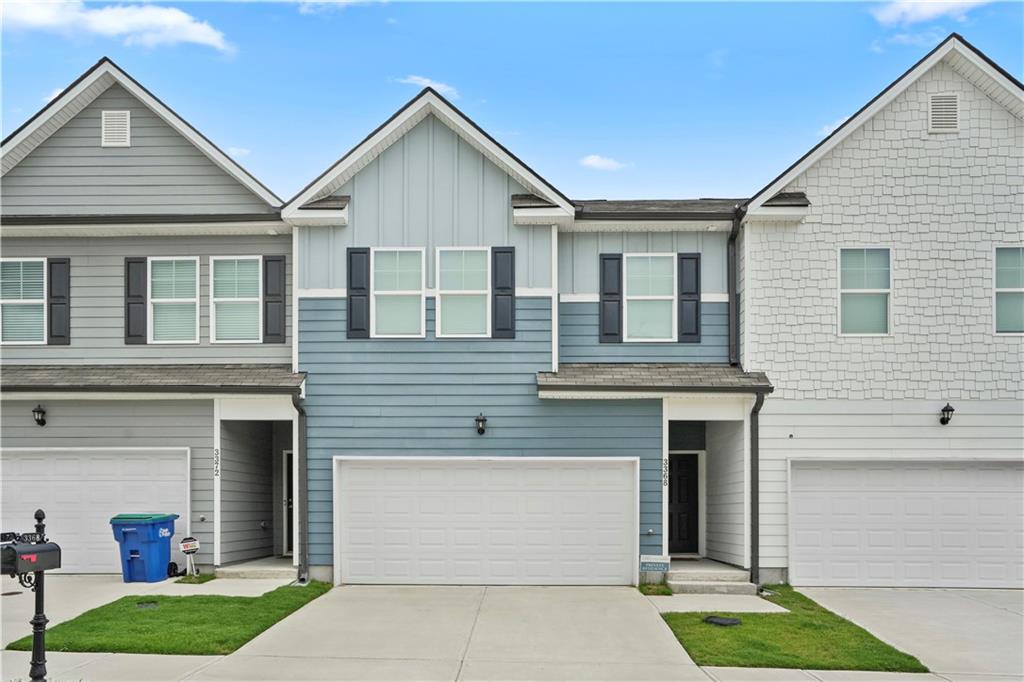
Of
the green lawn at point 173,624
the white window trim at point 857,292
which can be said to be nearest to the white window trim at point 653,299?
the white window trim at point 857,292

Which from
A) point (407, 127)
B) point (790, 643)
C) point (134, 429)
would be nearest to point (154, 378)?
point (134, 429)

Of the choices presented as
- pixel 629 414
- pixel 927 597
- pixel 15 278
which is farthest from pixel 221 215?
pixel 927 597

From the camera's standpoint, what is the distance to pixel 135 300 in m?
15.2

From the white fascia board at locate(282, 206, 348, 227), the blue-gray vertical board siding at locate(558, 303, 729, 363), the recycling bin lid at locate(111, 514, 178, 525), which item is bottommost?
the recycling bin lid at locate(111, 514, 178, 525)

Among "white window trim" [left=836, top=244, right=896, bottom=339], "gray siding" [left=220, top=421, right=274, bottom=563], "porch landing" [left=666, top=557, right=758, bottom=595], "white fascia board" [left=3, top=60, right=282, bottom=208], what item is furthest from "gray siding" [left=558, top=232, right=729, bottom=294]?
"gray siding" [left=220, top=421, right=274, bottom=563]

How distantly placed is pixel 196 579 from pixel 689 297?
27.7 feet

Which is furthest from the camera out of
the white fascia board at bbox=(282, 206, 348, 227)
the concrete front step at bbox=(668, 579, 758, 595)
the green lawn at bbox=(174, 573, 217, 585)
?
the white fascia board at bbox=(282, 206, 348, 227)

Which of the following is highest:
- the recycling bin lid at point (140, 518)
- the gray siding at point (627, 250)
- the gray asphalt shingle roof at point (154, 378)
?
the gray siding at point (627, 250)

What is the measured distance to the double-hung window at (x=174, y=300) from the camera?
49.6 feet

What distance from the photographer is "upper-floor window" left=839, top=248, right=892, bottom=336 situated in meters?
14.5

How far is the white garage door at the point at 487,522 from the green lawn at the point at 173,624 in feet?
5.07

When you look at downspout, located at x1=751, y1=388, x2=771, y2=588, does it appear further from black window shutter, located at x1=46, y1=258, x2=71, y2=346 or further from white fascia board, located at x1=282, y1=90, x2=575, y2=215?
black window shutter, located at x1=46, y1=258, x2=71, y2=346

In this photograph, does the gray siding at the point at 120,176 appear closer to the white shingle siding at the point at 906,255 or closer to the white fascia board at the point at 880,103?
the white fascia board at the point at 880,103

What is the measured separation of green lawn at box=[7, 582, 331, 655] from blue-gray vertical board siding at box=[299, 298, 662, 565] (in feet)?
7.20
